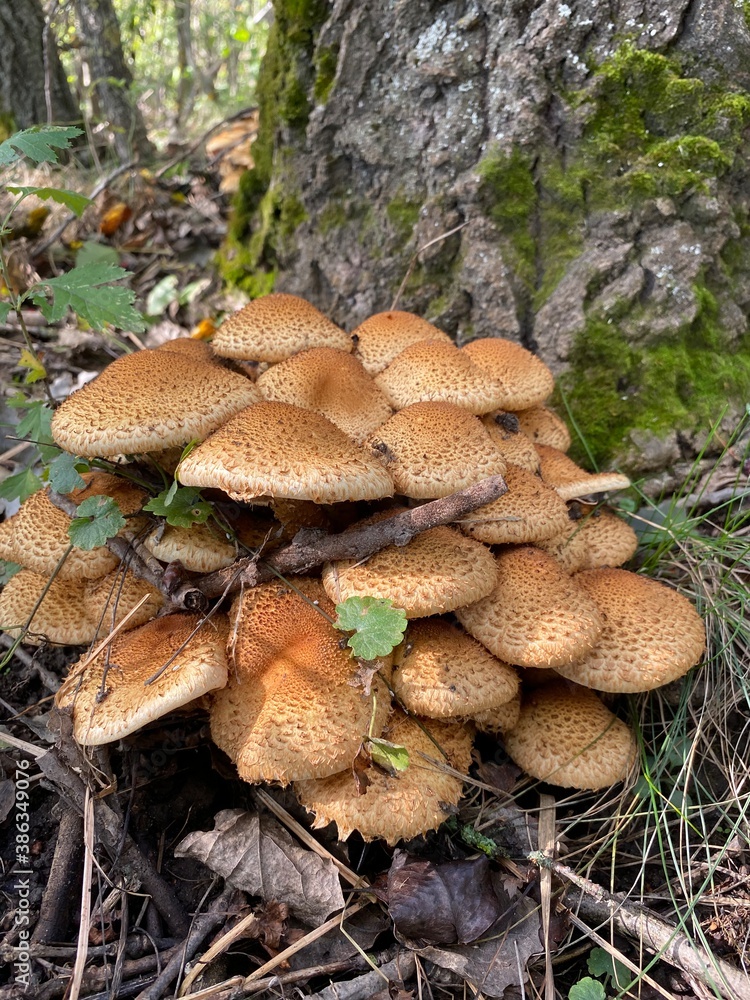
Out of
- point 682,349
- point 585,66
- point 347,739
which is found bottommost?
point 347,739

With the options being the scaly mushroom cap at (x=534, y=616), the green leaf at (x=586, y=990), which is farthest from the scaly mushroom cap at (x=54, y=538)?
the green leaf at (x=586, y=990)

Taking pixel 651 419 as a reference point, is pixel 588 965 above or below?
below

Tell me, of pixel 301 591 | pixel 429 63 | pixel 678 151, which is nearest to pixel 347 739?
pixel 301 591

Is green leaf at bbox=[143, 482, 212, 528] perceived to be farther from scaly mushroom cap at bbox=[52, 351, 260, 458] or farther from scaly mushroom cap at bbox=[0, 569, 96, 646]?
scaly mushroom cap at bbox=[0, 569, 96, 646]

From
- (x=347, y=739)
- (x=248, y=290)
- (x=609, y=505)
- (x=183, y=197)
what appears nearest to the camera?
(x=347, y=739)

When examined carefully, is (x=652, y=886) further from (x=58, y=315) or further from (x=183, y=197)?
(x=183, y=197)

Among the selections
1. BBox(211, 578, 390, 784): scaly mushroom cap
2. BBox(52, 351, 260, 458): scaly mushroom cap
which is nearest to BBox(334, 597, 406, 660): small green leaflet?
BBox(211, 578, 390, 784): scaly mushroom cap

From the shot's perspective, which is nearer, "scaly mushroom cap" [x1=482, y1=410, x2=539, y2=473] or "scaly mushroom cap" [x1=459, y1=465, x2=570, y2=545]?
"scaly mushroom cap" [x1=459, y1=465, x2=570, y2=545]
